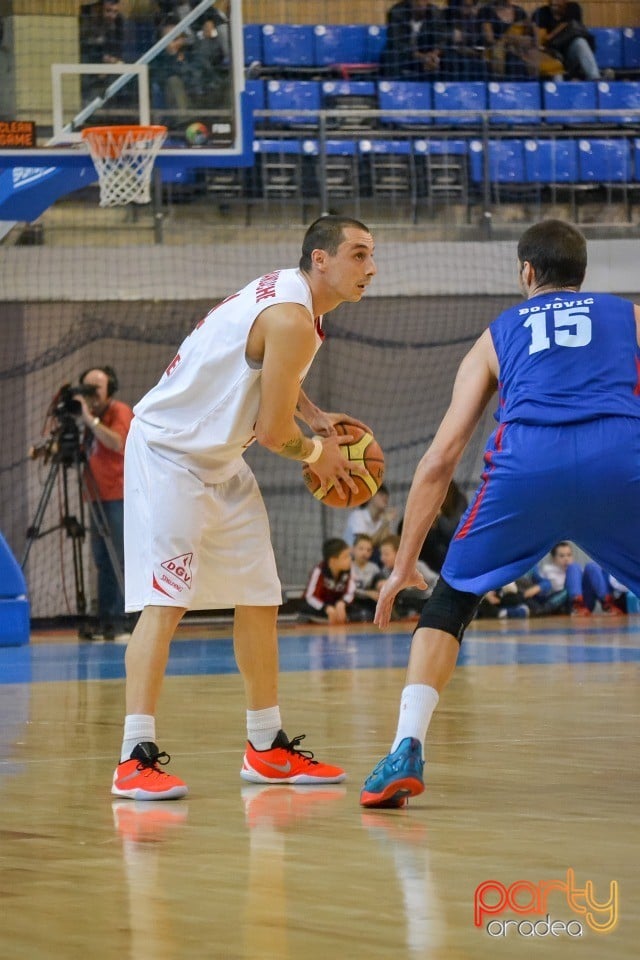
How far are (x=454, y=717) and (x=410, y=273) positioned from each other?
10.5 meters

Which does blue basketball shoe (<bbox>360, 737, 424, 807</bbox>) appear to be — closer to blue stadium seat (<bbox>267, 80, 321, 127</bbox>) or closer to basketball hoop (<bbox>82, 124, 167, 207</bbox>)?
basketball hoop (<bbox>82, 124, 167, 207</bbox>)

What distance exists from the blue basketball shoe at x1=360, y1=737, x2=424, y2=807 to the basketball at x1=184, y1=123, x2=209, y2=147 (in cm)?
748

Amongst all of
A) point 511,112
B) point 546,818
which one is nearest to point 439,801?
point 546,818

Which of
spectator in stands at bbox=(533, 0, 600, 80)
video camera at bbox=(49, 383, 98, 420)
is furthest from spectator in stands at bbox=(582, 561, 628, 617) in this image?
spectator in stands at bbox=(533, 0, 600, 80)

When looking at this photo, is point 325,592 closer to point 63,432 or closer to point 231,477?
point 63,432

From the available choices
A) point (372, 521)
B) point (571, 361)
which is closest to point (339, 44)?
point (372, 521)

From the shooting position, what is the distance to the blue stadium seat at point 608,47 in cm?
2127

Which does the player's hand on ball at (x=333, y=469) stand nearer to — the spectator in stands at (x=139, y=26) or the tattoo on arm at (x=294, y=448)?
the tattoo on arm at (x=294, y=448)

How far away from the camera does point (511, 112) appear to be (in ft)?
58.6

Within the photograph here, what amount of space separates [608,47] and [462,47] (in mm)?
2452

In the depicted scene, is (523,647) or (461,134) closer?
(523,647)

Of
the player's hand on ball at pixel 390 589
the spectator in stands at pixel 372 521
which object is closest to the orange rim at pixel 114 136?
the spectator in stands at pixel 372 521

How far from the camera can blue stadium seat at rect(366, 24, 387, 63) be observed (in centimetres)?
2028

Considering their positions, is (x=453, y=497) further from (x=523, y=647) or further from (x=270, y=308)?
(x=270, y=308)
